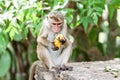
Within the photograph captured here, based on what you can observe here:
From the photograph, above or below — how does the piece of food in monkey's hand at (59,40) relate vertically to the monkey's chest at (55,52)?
above

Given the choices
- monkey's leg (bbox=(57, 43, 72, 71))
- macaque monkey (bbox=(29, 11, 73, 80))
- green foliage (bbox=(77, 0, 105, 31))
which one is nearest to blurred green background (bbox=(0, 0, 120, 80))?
green foliage (bbox=(77, 0, 105, 31))

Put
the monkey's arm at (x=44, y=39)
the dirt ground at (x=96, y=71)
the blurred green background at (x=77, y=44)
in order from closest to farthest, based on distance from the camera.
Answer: the dirt ground at (x=96, y=71), the monkey's arm at (x=44, y=39), the blurred green background at (x=77, y=44)

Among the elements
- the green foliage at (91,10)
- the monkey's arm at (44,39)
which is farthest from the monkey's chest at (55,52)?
the green foliage at (91,10)

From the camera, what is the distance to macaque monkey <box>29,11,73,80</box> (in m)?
4.91

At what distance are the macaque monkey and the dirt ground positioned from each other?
0.22 m

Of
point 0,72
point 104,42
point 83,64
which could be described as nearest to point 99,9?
point 83,64

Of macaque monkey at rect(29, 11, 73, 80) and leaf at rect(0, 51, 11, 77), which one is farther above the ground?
macaque monkey at rect(29, 11, 73, 80)

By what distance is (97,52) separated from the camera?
8320mm

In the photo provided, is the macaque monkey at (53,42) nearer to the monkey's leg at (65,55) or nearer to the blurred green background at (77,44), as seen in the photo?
the monkey's leg at (65,55)

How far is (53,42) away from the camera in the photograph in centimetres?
499

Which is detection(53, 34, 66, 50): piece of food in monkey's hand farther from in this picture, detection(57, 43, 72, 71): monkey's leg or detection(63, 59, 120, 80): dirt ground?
detection(63, 59, 120, 80): dirt ground

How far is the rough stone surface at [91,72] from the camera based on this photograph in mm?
4613

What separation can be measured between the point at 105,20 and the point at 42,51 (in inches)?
151

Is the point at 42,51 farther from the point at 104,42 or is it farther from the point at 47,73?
the point at 104,42
